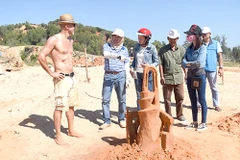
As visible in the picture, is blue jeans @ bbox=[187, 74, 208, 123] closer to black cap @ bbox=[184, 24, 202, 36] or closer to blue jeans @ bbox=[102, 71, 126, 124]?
black cap @ bbox=[184, 24, 202, 36]

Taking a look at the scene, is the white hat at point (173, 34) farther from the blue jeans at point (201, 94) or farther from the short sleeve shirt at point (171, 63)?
the blue jeans at point (201, 94)

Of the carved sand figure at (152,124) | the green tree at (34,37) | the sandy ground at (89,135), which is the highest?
the green tree at (34,37)

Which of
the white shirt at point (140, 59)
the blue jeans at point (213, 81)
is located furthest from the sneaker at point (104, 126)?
the blue jeans at point (213, 81)

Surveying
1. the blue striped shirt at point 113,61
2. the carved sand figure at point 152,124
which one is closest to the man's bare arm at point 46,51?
the blue striped shirt at point 113,61

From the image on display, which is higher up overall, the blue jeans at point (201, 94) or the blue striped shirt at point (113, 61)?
the blue striped shirt at point (113, 61)

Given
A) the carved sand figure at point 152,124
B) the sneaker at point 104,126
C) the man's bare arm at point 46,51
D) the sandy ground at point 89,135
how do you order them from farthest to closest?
1. the sneaker at point 104,126
2. the man's bare arm at point 46,51
3. the sandy ground at point 89,135
4. the carved sand figure at point 152,124

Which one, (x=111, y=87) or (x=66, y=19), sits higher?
(x=66, y=19)

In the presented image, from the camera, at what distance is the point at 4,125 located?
5473mm

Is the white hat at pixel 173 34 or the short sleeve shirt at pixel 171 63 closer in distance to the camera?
the white hat at pixel 173 34

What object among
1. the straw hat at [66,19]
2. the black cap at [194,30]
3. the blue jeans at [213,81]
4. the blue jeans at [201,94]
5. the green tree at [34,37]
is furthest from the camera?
the green tree at [34,37]

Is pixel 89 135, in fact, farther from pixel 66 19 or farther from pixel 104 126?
pixel 66 19

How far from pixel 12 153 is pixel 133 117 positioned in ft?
6.26

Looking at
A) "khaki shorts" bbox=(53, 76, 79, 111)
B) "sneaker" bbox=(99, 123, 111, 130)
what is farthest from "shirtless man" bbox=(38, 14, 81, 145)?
"sneaker" bbox=(99, 123, 111, 130)

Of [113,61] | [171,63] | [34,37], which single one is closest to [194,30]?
[171,63]
